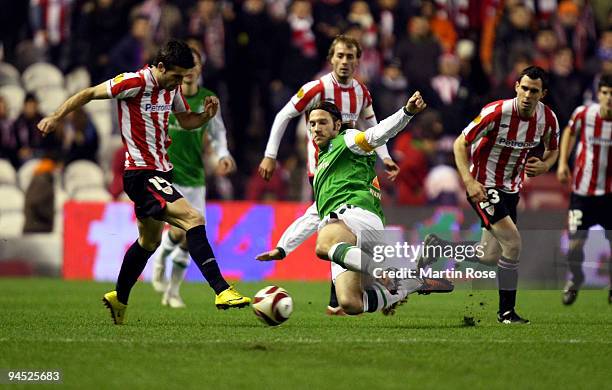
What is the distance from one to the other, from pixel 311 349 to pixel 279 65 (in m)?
11.8

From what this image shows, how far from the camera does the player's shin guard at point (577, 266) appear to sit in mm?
13375

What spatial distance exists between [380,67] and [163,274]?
745cm

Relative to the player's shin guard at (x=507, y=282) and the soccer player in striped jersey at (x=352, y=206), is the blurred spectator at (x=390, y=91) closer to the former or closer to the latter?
the player's shin guard at (x=507, y=282)

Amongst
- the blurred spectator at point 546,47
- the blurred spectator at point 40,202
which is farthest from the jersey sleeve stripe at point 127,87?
the blurred spectator at point 546,47

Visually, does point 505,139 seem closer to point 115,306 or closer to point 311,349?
point 311,349

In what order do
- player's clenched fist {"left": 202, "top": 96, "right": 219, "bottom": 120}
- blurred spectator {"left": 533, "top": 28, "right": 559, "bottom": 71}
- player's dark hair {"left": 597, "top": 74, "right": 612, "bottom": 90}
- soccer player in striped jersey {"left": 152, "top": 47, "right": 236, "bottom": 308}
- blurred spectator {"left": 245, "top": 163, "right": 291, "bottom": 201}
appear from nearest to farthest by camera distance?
player's clenched fist {"left": 202, "top": 96, "right": 219, "bottom": 120} < soccer player in striped jersey {"left": 152, "top": 47, "right": 236, "bottom": 308} < player's dark hair {"left": 597, "top": 74, "right": 612, "bottom": 90} < blurred spectator {"left": 245, "top": 163, "right": 291, "bottom": 201} < blurred spectator {"left": 533, "top": 28, "right": 559, "bottom": 71}

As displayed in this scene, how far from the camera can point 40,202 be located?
17812 millimetres

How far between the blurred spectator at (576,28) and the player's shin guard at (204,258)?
40.2ft

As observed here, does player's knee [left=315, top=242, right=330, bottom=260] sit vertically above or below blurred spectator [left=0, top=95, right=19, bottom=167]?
below

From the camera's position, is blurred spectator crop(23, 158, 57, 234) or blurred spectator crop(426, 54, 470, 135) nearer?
blurred spectator crop(23, 158, 57, 234)

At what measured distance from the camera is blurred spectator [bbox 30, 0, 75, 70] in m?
20.1

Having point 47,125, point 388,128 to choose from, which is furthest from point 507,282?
point 47,125

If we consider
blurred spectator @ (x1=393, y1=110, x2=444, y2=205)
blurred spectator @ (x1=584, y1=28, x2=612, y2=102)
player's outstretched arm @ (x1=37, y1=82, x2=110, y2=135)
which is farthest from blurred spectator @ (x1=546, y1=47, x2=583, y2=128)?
player's outstretched arm @ (x1=37, y1=82, x2=110, y2=135)

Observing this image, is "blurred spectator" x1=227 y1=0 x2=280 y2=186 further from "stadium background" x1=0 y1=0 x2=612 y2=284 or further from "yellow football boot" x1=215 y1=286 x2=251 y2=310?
"yellow football boot" x1=215 y1=286 x2=251 y2=310
